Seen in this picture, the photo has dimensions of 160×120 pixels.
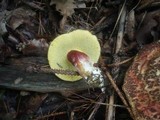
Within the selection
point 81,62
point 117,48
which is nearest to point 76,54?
point 81,62

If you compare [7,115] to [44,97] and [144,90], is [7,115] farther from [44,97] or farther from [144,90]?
[144,90]

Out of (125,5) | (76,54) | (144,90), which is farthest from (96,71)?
(125,5)

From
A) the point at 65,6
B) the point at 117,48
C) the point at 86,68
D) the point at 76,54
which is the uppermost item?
the point at 65,6

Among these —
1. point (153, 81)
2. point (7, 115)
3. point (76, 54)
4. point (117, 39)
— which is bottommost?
point (7, 115)

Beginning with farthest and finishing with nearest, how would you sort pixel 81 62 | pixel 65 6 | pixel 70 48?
pixel 65 6 < pixel 70 48 < pixel 81 62

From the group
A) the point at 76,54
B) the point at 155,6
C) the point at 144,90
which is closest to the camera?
the point at 144,90

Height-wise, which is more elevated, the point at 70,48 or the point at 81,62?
→ the point at 70,48

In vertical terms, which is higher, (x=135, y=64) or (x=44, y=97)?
(x=135, y=64)

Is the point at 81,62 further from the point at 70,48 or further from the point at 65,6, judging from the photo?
the point at 65,6
